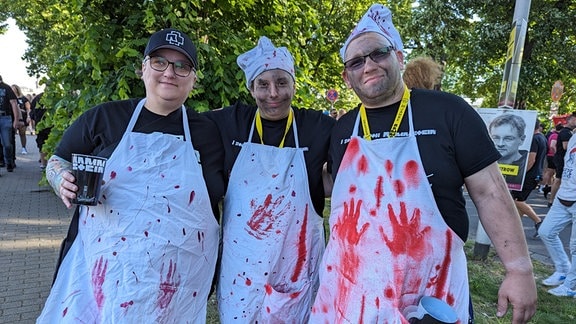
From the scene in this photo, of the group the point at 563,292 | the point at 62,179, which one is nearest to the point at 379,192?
the point at 62,179

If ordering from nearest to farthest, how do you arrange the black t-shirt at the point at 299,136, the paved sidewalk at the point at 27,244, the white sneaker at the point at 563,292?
1. the black t-shirt at the point at 299,136
2. the paved sidewalk at the point at 27,244
3. the white sneaker at the point at 563,292

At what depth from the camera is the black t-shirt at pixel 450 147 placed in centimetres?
145

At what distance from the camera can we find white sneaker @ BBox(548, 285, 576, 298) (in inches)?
152

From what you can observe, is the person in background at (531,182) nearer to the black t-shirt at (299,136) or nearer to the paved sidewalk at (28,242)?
the paved sidewalk at (28,242)

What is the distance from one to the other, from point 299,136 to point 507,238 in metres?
1.02

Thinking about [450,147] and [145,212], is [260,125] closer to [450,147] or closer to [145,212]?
A: [145,212]

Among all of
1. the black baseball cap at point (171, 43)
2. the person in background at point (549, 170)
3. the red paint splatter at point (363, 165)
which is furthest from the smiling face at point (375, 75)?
the person in background at point (549, 170)

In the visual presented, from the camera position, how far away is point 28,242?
4441mm

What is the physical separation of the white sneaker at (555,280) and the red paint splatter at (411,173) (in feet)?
11.9

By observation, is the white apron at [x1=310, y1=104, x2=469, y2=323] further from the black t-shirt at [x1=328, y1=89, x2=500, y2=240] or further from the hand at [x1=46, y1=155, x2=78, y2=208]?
the hand at [x1=46, y1=155, x2=78, y2=208]

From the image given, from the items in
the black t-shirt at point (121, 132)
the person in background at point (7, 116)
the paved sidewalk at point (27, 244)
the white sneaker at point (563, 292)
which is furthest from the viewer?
the person in background at point (7, 116)

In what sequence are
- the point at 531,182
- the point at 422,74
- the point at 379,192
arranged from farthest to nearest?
the point at 531,182
the point at 422,74
the point at 379,192

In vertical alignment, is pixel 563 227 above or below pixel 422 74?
below

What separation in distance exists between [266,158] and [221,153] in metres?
0.22
